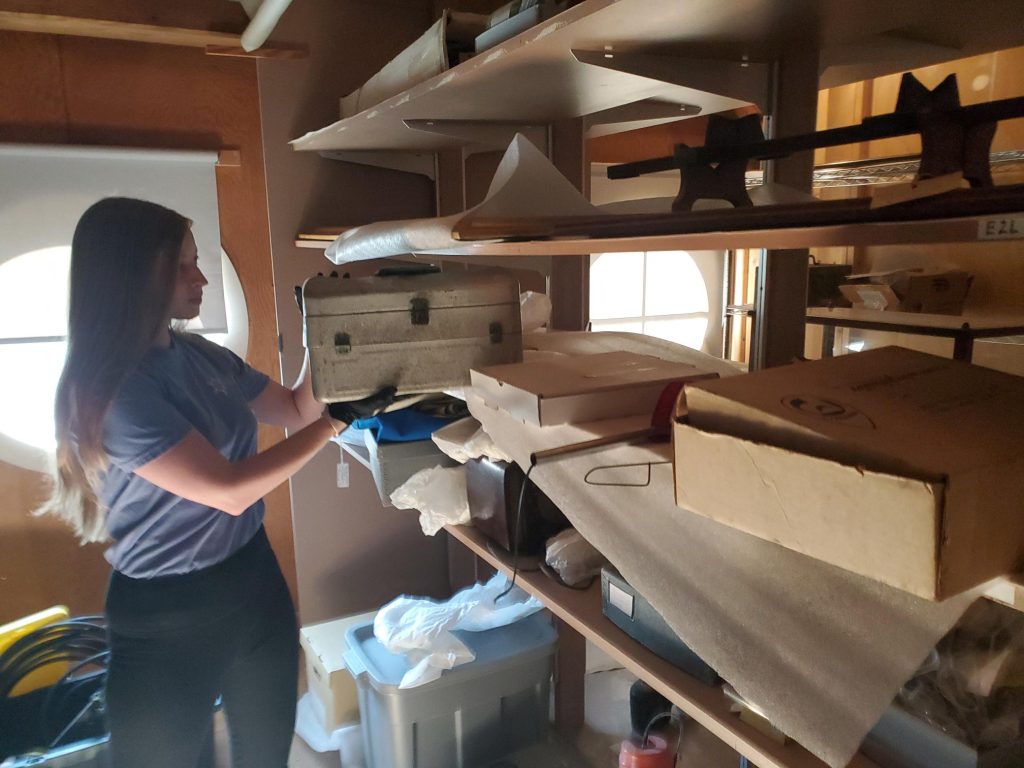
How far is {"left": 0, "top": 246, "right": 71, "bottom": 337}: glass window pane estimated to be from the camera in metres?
2.04

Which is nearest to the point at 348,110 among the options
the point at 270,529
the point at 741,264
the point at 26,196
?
the point at 26,196

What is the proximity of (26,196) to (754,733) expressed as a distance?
7.09 ft

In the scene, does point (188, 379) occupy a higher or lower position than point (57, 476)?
higher

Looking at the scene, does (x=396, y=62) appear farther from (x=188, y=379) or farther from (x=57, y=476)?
(x=57, y=476)

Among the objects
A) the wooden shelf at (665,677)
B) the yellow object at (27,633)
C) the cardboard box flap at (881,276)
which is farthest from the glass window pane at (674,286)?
the yellow object at (27,633)

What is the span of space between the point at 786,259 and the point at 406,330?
1.89ft

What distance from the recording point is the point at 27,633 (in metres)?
1.89

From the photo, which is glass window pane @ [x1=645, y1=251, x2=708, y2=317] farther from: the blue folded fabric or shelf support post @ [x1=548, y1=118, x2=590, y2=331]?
the blue folded fabric

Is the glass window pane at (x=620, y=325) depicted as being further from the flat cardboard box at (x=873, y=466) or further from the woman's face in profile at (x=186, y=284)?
the flat cardboard box at (x=873, y=466)

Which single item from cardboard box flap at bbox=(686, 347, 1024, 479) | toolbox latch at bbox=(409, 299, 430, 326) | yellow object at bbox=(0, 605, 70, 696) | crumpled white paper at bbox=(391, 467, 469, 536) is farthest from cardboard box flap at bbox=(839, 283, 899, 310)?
yellow object at bbox=(0, 605, 70, 696)

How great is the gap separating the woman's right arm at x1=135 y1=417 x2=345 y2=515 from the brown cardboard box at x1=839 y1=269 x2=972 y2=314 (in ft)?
5.53

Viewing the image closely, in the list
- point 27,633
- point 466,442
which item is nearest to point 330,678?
point 27,633

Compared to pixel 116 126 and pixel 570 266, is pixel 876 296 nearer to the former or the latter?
pixel 570 266

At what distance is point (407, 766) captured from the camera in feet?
5.98
